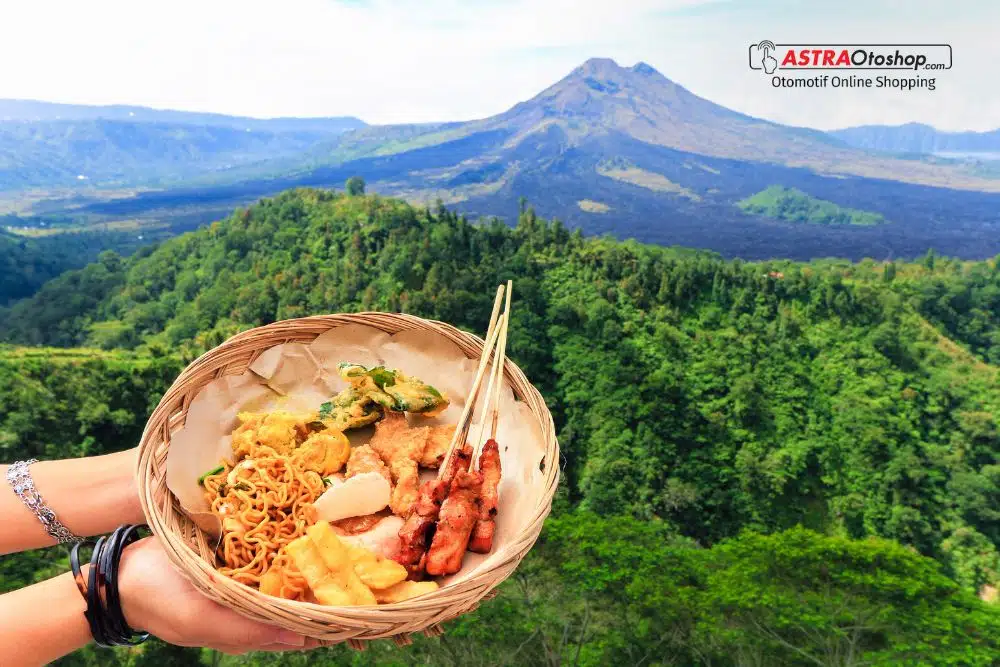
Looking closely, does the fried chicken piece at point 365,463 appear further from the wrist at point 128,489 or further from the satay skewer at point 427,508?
the wrist at point 128,489

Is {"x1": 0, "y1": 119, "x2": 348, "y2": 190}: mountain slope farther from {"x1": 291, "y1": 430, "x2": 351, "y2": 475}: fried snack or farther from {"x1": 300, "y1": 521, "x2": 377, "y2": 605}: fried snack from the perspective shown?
{"x1": 300, "y1": 521, "x2": 377, "y2": 605}: fried snack

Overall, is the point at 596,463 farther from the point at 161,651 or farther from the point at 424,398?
the point at 424,398

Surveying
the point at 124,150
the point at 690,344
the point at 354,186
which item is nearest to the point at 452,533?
the point at 690,344

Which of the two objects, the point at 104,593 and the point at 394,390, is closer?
the point at 104,593

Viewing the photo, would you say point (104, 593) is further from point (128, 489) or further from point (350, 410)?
point (350, 410)

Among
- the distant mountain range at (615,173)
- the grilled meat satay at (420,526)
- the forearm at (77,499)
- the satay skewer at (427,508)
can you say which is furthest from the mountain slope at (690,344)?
the distant mountain range at (615,173)

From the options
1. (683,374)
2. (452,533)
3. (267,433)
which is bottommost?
(683,374)

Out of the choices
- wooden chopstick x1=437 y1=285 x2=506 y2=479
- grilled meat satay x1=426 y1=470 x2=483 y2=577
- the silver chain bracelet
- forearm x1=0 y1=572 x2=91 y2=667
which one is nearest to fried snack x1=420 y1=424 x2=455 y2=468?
wooden chopstick x1=437 y1=285 x2=506 y2=479
